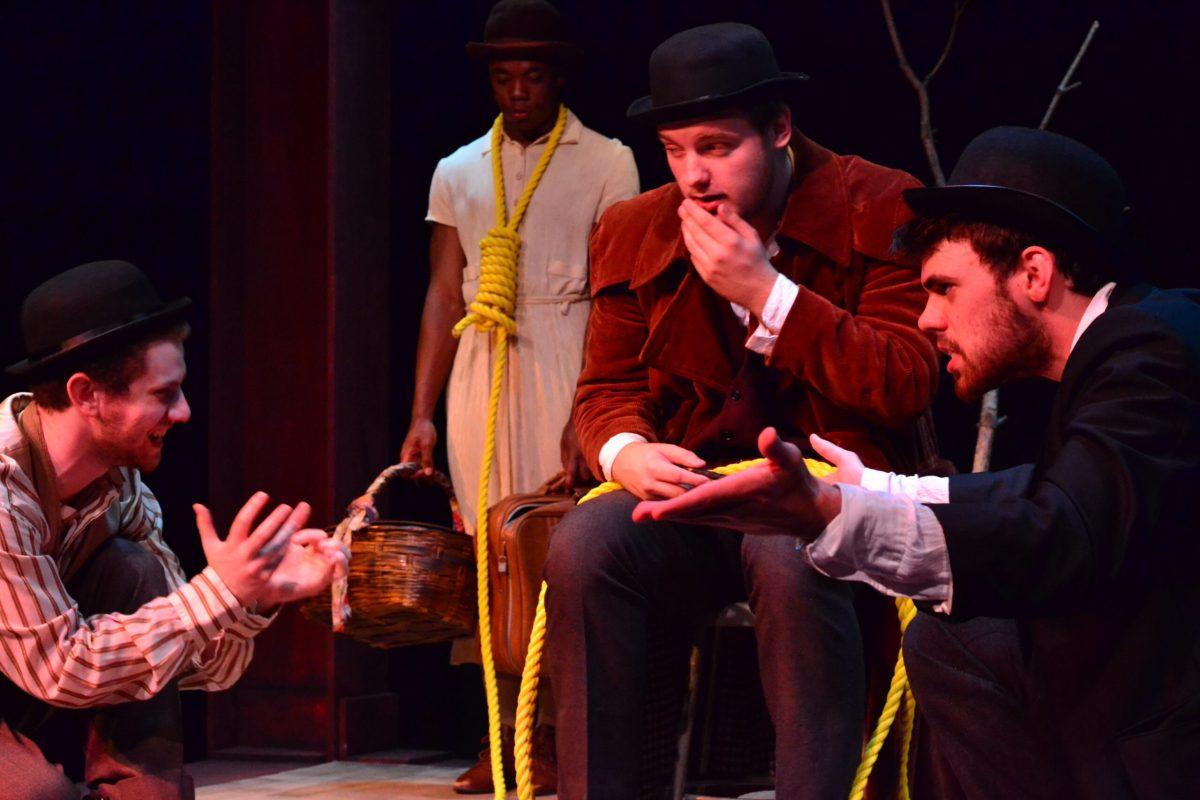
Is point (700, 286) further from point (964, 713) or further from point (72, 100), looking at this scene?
point (72, 100)

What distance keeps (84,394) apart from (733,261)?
3.71 feet

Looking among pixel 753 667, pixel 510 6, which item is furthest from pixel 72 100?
pixel 753 667

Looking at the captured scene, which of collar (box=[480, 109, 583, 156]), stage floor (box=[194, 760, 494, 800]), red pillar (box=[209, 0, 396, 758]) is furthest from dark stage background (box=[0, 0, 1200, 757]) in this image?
collar (box=[480, 109, 583, 156])

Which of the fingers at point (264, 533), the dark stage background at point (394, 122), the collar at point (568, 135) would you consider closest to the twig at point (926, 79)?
the dark stage background at point (394, 122)

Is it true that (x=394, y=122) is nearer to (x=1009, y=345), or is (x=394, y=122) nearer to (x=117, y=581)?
(x=117, y=581)

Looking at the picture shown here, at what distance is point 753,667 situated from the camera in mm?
2906

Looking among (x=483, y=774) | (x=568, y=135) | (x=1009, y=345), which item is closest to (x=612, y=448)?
(x=1009, y=345)

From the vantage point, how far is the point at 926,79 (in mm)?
4055

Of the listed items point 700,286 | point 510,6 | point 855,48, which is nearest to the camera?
point 700,286

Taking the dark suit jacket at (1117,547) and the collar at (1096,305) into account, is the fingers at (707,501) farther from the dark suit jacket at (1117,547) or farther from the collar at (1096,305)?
the collar at (1096,305)

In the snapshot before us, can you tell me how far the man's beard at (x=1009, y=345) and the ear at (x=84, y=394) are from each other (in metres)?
1.46

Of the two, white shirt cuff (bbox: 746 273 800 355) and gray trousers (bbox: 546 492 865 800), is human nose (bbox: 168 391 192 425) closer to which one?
gray trousers (bbox: 546 492 865 800)

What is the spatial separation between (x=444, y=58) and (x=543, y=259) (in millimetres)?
1244

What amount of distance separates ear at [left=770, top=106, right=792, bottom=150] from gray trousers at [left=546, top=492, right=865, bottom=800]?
725 millimetres
